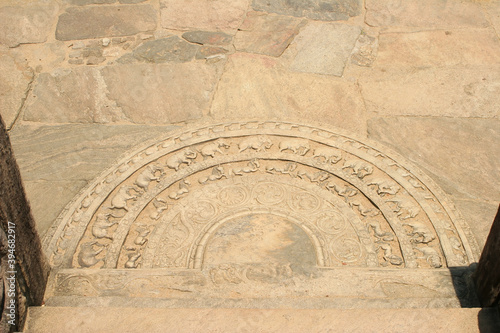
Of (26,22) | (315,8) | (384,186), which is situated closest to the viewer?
(384,186)

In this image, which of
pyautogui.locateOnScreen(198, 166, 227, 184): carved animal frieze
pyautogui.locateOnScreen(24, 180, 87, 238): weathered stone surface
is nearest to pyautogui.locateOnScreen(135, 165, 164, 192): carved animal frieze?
pyautogui.locateOnScreen(198, 166, 227, 184): carved animal frieze

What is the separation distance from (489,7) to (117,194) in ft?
17.0

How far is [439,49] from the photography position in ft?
19.4

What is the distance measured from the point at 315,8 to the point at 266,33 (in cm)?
85

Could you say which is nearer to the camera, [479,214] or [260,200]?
[479,214]

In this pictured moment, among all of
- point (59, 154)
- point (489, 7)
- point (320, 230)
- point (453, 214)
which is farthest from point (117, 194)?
point (489, 7)

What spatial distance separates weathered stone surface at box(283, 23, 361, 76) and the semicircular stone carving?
1.01 m

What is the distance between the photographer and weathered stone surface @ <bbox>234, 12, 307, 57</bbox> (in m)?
5.93

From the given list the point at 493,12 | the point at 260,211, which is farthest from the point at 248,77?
the point at 493,12

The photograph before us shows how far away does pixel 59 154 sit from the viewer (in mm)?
4883

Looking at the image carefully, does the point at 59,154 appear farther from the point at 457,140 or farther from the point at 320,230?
the point at 457,140

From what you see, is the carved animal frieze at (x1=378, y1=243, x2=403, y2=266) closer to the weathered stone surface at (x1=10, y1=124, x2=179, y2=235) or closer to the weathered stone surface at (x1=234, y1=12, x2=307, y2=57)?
the weathered stone surface at (x1=10, y1=124, x2=179, y2=235)

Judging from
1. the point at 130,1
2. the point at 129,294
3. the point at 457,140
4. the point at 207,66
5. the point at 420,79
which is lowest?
the point at 129,294

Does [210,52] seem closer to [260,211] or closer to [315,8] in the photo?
[315,8]
